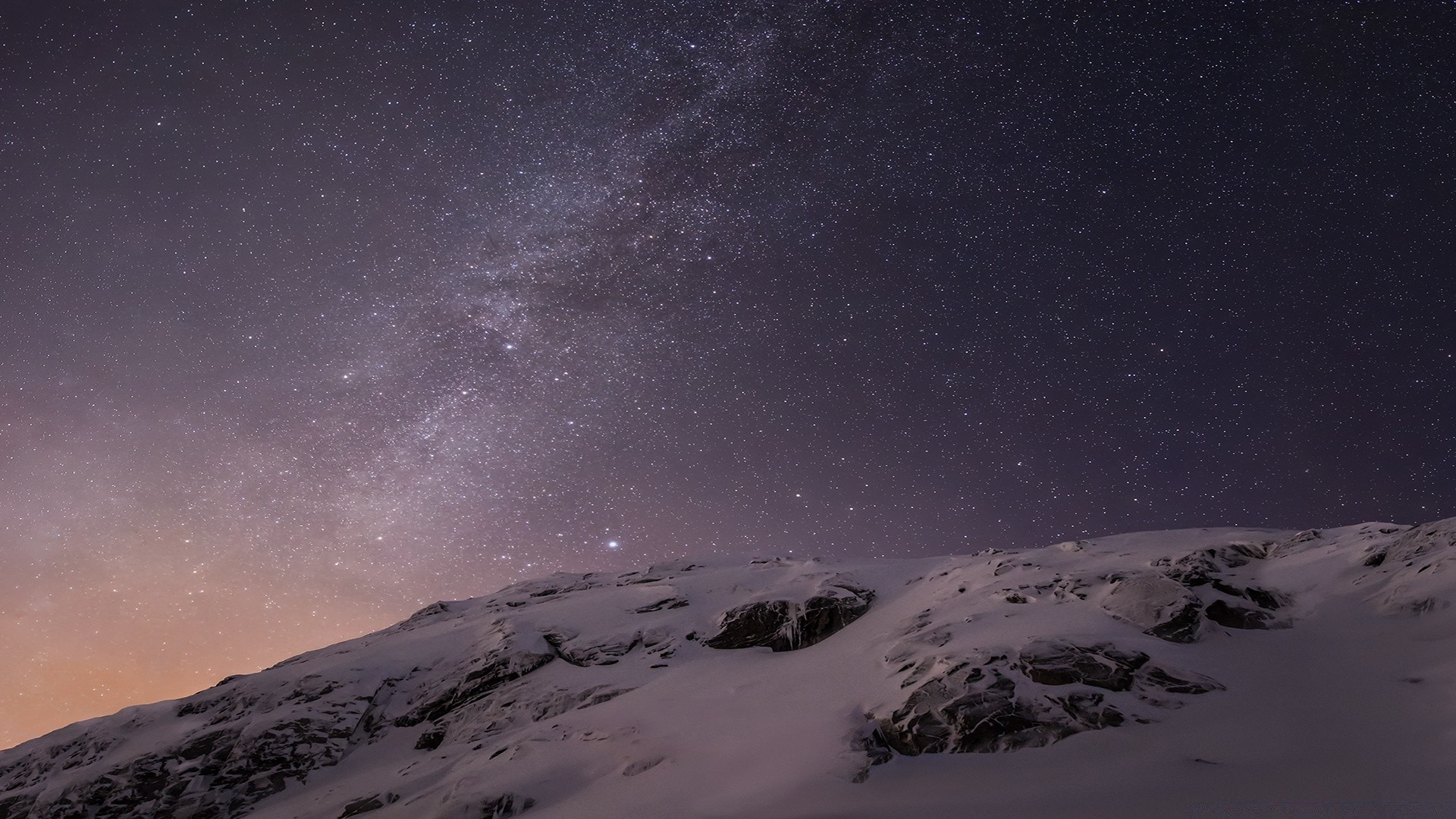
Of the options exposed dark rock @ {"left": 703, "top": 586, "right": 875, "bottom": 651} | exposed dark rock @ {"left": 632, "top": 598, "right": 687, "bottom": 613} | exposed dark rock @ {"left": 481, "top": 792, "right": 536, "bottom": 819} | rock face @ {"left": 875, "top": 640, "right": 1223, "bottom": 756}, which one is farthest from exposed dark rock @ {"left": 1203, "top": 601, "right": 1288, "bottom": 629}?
exposed dark rock @ {"left": 632, "top": 598, "right": 687, "bottom": 613}

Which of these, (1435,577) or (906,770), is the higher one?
(1435,577)

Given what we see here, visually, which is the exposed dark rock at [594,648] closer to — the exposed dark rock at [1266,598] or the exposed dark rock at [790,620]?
the exposed dark rock at [790,620]

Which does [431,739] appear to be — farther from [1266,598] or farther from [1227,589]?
[1266,598]

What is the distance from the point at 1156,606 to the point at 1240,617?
1996 mm

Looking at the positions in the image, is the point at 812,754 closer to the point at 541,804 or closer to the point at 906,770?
the point at 906,770

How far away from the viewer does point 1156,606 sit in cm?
1875

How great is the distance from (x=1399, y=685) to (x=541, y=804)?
19.1 meters

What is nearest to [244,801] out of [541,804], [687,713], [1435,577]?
[541,804]

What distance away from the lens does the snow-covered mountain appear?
12930mm

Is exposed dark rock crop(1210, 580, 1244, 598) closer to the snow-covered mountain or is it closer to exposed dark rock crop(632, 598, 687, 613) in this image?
the snow-covered mountain

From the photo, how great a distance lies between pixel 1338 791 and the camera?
424 inches

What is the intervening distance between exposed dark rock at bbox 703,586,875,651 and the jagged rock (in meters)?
9.43

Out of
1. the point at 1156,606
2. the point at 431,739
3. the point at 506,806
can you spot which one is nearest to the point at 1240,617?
the point at 1156,606

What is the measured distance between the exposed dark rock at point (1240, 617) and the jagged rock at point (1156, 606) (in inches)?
14.9
